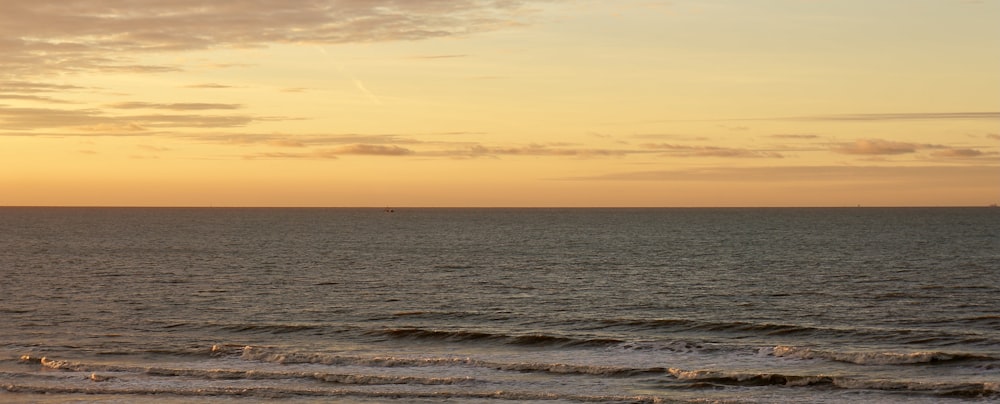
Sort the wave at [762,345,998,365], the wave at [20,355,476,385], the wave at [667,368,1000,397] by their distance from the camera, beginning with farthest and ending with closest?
the wave at [762,345,998,365]
the wave at [20,355,476,385]
the wave at [667,368,1000,397]

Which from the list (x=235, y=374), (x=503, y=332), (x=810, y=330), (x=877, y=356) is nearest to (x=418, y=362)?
(x=235, y=374)

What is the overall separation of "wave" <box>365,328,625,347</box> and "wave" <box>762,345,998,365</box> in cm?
657

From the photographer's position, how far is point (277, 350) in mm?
37938

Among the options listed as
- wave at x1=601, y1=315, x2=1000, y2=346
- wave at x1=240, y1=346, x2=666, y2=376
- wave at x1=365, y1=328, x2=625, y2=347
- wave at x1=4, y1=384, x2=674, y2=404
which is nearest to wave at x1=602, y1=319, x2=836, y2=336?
wave at x1=601, y1=315, x2=1000, y2=346

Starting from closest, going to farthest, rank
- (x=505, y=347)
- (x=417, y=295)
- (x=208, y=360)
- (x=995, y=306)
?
(x=208, y=360) → (x=505, y=347) → (x=995, y=306) → (x=417, y=295)

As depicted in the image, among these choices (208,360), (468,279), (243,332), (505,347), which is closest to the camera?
(208,360)

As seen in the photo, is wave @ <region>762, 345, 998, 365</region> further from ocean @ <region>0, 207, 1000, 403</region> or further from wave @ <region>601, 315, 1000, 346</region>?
wave @ <region>601, 315, 1000, 346</region>

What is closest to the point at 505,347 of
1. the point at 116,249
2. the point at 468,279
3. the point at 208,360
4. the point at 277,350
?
the point at 277,350

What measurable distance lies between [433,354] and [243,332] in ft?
33.8

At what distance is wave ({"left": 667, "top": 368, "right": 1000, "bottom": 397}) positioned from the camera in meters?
30.0

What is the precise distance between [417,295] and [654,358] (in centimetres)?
2441

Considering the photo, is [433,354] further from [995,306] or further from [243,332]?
[995,306]

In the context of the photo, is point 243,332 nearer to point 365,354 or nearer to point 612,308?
point 365,354

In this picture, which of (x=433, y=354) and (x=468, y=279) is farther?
(x=468, y=279)
